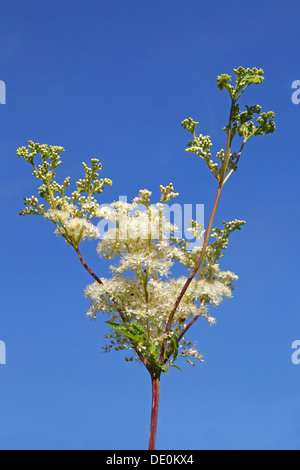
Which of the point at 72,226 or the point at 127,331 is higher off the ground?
the point at 72,226

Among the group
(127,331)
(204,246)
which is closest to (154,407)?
(127,331)

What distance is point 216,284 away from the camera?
22.4 ft

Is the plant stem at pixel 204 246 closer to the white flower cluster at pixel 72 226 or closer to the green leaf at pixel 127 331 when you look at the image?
the green leaf at pixel 127 331

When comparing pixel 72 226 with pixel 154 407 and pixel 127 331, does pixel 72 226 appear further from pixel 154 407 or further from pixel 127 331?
pixel 154 407

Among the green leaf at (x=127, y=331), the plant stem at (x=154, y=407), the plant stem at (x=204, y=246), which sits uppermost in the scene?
the plant stem at (x=204, y=246)

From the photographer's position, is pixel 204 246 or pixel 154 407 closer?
pixel 154 407

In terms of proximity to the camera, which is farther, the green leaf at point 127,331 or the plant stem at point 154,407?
the green leaf at point 127,331

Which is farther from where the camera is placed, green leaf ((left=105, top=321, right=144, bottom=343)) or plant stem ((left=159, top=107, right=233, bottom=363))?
green leaf ((left=105, top=321, right=144, bottom=343))

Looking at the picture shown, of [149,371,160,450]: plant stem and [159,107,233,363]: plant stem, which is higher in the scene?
[159,107,233,363]: plant stem

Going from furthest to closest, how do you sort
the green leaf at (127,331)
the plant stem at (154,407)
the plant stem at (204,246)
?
the green leaf at (127,331), the plant stem at (204,246), the plant stem at (154,407)

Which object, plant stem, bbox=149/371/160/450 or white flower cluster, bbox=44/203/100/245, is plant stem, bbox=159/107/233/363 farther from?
white flower cluster, bbox=44/203/100/245
